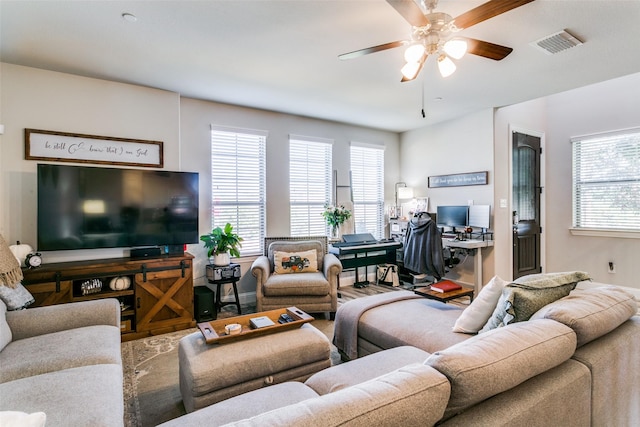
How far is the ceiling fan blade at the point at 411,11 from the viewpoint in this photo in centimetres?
167

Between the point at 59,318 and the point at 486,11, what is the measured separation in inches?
132

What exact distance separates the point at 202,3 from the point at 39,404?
2398mm

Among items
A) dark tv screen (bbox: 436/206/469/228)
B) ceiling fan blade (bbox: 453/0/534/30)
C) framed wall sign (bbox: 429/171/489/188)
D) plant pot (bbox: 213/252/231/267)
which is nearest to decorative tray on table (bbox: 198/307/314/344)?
plant pot (bbox: 213/252/231/267)

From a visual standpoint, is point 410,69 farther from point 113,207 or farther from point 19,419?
point 113,207

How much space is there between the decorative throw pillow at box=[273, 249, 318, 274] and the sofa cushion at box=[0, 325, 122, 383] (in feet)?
6.62

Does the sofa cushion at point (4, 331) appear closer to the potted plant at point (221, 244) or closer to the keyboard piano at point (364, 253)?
the potted plant at point (221, 244)

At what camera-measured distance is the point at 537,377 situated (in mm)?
1172

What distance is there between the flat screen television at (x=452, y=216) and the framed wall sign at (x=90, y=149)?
13.4 feet

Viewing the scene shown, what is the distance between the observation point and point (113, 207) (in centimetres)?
329

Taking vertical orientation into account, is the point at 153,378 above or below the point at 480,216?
below

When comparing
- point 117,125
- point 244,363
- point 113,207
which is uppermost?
point 117,125

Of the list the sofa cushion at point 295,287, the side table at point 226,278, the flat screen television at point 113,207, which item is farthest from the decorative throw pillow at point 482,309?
the flat screen television at point 113,207

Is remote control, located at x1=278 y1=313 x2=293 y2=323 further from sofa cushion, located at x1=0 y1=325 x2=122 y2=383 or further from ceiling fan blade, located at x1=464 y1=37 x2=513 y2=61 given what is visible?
ceiling fan blade, located at x1=464 y1=37 x2=513 y2=61

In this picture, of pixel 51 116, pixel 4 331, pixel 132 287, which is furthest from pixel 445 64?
pixel 51 116
